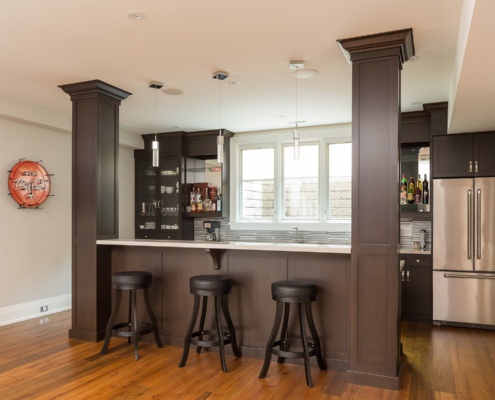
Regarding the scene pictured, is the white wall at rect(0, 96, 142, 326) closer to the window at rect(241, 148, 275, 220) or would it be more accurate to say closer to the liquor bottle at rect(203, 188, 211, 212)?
the liquor bottle at rect(203, 188, 211, 212)

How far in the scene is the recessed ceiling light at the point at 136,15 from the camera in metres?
2.95

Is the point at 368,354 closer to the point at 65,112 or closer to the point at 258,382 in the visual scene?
the point at 258,382

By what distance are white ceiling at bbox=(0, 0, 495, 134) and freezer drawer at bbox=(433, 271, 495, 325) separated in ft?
5.67

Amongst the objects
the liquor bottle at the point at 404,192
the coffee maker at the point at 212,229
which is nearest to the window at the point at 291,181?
the coffee maker at the point at 212,229

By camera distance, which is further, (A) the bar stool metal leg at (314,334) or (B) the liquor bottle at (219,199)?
(B) the liquor bottle at (219,199)

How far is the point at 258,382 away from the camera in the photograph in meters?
3.34

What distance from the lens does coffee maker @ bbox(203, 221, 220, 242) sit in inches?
280

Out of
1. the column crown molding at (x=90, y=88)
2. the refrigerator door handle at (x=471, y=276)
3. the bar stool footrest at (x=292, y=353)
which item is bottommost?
the bar stool footrest at (x=292, y=353)

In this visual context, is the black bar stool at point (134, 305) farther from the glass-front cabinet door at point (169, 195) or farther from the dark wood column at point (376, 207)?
the glass-front cabinet door at point (169, 195)

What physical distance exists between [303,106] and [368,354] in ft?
10.1

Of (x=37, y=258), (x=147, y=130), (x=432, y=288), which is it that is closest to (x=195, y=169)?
(x=147, y=130)

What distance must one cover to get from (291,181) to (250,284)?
3.04 metres

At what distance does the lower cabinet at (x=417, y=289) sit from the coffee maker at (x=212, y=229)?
3.03m

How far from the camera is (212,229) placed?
721cm
